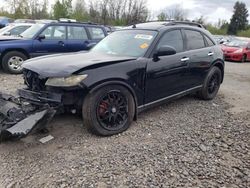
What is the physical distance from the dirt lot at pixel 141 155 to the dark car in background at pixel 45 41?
479 cm

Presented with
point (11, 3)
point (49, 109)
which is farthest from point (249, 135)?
point (11, 3)

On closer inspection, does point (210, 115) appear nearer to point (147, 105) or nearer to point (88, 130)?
point (147, 105)

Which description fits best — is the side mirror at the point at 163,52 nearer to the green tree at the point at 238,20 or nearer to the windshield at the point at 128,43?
the windshield at the point at 128,43

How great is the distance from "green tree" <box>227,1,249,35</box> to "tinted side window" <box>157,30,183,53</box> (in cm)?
5730

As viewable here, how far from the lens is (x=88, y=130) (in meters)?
4.25

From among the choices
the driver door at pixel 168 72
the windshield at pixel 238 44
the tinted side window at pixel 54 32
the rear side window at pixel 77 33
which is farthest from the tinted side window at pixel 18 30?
the windshield at pixel 238 44

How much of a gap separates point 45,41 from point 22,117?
5911mm

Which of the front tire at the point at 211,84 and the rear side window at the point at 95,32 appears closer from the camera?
the front tire at the point at 211,84

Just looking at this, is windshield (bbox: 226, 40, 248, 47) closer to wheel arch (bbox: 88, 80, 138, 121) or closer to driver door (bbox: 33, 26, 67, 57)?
driver door (bbox: 33, 26, 67, 57)

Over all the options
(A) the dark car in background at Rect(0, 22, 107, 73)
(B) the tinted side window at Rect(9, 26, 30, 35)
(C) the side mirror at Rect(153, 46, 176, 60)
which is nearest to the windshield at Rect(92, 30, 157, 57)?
(C) the side mirror at Rect(153, 46, 176, 60)

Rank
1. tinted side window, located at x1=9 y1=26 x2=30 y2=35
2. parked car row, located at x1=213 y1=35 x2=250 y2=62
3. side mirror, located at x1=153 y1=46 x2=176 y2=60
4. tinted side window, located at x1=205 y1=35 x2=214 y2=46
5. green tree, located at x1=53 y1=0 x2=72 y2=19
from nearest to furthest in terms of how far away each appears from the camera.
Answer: side mirror, located at x1=153 y1=46 x2=176 y2=60, tinted side window, located at x1=205 y1=35 x2=214 y2=46, tinted side window, located at x1=9 y1=26 x2=30 y2=35, parked car row, located at x1=213 y1=35 x2=250 y2=62, green tree, located at x1=53 y1=0 x2=72 y2=19

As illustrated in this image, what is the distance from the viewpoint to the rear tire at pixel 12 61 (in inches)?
346

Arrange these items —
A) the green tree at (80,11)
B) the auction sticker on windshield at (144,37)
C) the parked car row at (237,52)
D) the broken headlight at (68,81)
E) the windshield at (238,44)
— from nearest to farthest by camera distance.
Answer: the broken headlight at (68,81) → the auction sticker on windshield at (144,37) → the parked car row at (237,52) → the windshield at (238,44) → the green tree at (80,11)

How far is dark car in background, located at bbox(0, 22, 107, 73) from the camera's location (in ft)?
29.0
